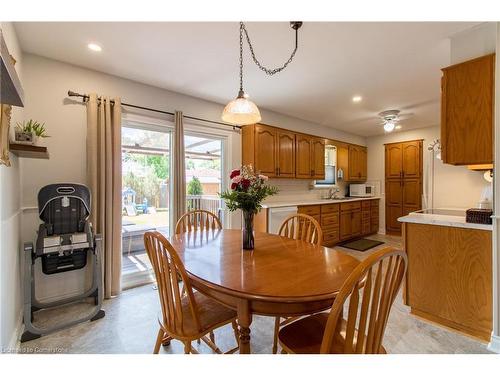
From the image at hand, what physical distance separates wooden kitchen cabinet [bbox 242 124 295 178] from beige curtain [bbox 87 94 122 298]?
1.81 m

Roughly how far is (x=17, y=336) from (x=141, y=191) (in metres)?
1.71

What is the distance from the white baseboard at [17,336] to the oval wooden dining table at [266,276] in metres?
1.37

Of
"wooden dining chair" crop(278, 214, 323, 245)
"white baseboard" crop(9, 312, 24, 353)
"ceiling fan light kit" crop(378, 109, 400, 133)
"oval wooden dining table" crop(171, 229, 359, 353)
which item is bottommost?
"white baseboard" crop(9, 312, 24, 353)

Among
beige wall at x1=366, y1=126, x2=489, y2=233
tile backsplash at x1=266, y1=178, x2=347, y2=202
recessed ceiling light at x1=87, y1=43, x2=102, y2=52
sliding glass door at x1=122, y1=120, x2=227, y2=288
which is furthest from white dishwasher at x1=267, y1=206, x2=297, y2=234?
beige wall at x1=366, y1=126, x2=489, y2=233

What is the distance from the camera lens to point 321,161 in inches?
191

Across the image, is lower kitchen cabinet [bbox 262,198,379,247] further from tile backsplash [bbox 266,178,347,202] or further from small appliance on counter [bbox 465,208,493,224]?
small appliance on counter [bbox 465,208,493,224]

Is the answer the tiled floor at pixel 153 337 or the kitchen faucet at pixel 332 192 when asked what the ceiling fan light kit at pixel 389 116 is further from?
the tiled floor at pixel 153 337

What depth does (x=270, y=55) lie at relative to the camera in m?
2.30

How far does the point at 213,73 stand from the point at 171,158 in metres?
1.20

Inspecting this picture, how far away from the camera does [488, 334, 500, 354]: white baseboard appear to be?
175cm

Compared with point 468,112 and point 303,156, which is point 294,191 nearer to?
point 303,156

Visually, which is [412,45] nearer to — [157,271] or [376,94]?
[376,94]

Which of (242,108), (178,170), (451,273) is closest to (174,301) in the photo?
(242,108)

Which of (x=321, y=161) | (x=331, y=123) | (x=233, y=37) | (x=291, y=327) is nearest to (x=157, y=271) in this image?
(x=291, y=327)
